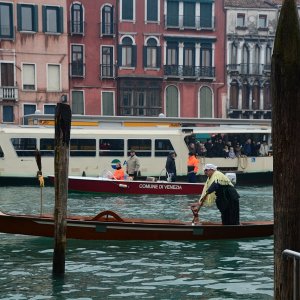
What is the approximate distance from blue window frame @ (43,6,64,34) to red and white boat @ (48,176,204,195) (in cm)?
1921

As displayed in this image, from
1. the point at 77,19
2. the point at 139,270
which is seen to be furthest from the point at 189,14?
the point at 139,270

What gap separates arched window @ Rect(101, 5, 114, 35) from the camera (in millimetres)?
43812

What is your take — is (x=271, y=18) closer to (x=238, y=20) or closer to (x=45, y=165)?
(x=238, y=20)

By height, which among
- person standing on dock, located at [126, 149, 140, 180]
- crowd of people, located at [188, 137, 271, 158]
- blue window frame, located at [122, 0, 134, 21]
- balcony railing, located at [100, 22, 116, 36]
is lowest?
person standing on dock, located at [126, 149, 140, 180]

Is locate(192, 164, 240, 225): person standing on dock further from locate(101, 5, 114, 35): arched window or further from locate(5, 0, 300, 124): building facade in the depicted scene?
locate(101, 5, 114, 35): arched window

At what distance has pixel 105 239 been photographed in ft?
46.3

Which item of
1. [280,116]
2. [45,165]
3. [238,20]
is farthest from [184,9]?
[280,116]

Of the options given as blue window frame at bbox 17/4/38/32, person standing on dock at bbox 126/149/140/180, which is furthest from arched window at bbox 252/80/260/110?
person standing on dock at bbox 126/149/140/180

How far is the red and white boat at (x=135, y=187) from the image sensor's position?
970 inches

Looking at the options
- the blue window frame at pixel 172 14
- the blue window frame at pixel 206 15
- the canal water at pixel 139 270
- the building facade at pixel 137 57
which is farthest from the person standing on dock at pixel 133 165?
the blue window frame at pixel 206 15

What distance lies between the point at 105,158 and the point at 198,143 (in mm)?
4137

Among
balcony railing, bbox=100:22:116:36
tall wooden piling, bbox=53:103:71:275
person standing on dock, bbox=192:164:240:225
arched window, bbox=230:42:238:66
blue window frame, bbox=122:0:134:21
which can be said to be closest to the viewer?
tall wooden piling, bbox=53:103:71:275

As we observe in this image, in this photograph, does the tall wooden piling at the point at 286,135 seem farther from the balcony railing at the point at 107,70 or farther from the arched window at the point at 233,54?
the arched window at the point at 233,54

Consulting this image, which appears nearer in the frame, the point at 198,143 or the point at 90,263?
the point at 90,263
